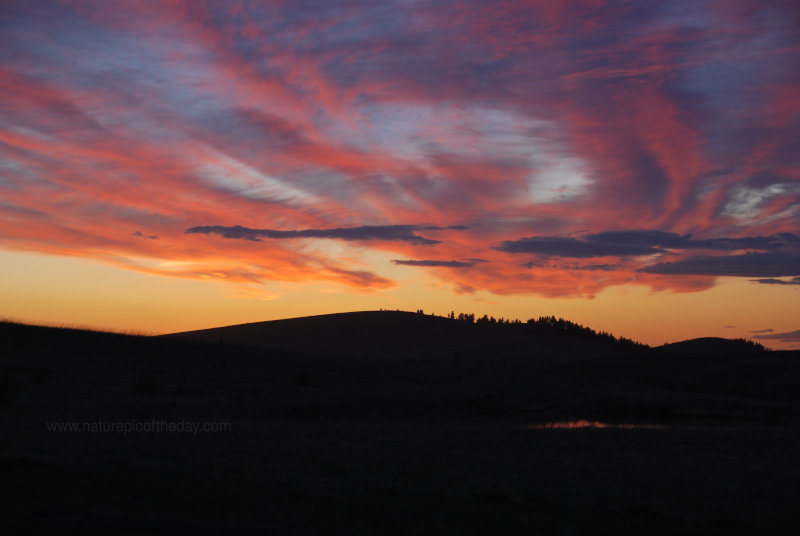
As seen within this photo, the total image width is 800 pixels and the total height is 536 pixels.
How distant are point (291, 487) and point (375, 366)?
37.7 meters

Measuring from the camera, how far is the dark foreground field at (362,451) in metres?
12.4

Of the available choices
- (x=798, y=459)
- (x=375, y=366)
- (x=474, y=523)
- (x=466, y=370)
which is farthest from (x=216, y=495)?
(x=466, y=370)

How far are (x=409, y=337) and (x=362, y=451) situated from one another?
8635 cm

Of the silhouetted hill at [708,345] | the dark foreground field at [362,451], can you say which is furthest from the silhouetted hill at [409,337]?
the dark foreground field at [362,451]

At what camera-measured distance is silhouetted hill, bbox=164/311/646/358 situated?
95000 mm

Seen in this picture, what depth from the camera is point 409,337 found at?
10594cm

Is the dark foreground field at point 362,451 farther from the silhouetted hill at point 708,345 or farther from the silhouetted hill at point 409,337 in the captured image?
the silhouetted hill at point 708,345

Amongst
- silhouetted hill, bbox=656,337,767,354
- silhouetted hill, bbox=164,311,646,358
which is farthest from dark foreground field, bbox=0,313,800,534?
silhouetted hill, bbox=656,337,767,354

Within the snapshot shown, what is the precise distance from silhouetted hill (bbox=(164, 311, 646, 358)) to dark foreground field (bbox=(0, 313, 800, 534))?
4517 cm

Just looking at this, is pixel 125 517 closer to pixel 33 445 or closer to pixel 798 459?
pixel 33 445

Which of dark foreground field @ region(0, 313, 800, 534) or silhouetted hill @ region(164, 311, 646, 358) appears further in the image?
silhouetted hill @ region(164, 311, 646, 358)

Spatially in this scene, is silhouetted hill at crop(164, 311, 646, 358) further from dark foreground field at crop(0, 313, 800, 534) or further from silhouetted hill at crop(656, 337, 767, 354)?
dark foreground field at crop(0, 313, 800, 534)

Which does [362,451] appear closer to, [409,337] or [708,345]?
[409,337]

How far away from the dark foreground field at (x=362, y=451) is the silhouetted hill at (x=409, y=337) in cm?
4517
